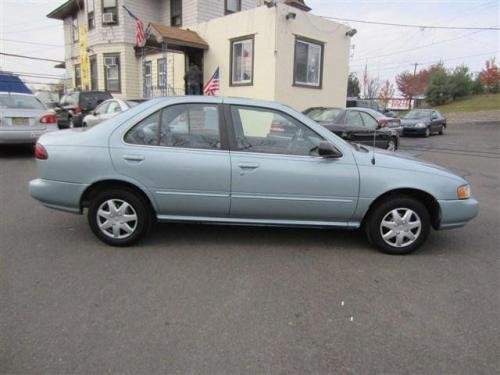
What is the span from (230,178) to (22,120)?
7418mm

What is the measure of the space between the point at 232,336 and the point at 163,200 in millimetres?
1893

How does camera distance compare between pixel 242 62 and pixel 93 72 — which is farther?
pixel 93 72

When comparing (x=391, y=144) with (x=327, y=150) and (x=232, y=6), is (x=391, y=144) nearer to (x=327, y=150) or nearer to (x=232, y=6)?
(x=327, y=150)

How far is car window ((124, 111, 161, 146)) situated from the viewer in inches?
172

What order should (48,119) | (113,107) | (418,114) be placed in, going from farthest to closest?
(418,114) < (113,107) < (48,119)

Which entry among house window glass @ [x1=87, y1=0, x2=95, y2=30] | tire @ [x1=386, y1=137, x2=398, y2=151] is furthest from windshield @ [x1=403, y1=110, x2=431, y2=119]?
house window glass @ [x1=87, y1=0, x2=95, y2=30]

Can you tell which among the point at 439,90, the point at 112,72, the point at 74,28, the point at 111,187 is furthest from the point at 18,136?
the point at 439,90

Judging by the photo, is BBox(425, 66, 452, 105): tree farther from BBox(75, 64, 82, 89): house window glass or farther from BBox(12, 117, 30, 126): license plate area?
BBox(12, 117, 30, 126): license plate area

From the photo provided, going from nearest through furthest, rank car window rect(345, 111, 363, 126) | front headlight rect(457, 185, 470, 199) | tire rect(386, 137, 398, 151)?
front headlight rect(457, 185, 470, 199)
car window rect(345, 111, 363, 126)
tire rect(386, 137, 398, 151)

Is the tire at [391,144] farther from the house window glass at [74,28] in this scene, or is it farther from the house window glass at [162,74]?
the house window glass at [74,28]

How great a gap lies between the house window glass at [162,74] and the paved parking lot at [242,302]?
44.1ft

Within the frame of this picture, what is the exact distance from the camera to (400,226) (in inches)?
175

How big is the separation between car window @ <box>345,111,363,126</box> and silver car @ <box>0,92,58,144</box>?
778 centimetres

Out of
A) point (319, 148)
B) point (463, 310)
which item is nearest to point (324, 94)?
point (319, 148)
